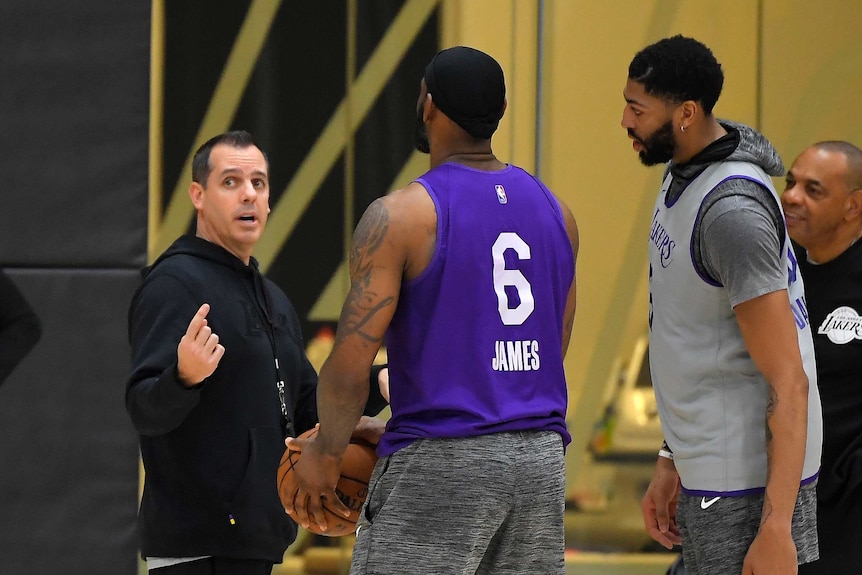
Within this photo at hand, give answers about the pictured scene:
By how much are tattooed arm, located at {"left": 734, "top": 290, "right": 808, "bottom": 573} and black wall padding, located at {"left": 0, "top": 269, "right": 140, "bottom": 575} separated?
3.51m

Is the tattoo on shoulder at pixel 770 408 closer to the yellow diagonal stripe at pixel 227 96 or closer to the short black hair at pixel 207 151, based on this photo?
the short black hair at pixel 207 151

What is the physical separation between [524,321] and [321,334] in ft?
10.2

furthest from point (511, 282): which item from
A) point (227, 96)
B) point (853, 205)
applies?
point (227, 96)

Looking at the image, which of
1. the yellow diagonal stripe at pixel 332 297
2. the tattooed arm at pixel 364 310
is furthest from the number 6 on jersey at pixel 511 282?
the yellow diagonal stripe at pixel 332 297

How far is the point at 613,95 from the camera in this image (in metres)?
5.97

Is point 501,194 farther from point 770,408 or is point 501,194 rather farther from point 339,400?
point 770,408

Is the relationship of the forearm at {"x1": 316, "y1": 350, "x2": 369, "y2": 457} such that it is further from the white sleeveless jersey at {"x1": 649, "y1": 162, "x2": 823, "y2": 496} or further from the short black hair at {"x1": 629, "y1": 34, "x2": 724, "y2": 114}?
the short black hair at {"x1": 629, "y1": 34, "x2": 724, "y2": 114}

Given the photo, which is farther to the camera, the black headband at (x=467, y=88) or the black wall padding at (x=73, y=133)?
the black wall padding at (x=73, y=133)

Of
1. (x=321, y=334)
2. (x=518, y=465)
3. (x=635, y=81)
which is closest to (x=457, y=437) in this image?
(x=518, y=465)

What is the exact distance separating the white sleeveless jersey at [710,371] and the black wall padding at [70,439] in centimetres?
323

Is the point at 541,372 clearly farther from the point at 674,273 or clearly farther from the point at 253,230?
the point at 253,230

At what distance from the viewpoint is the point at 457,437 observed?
8.86ft

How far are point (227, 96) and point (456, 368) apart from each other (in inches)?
132

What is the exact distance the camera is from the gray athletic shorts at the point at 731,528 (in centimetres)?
284
